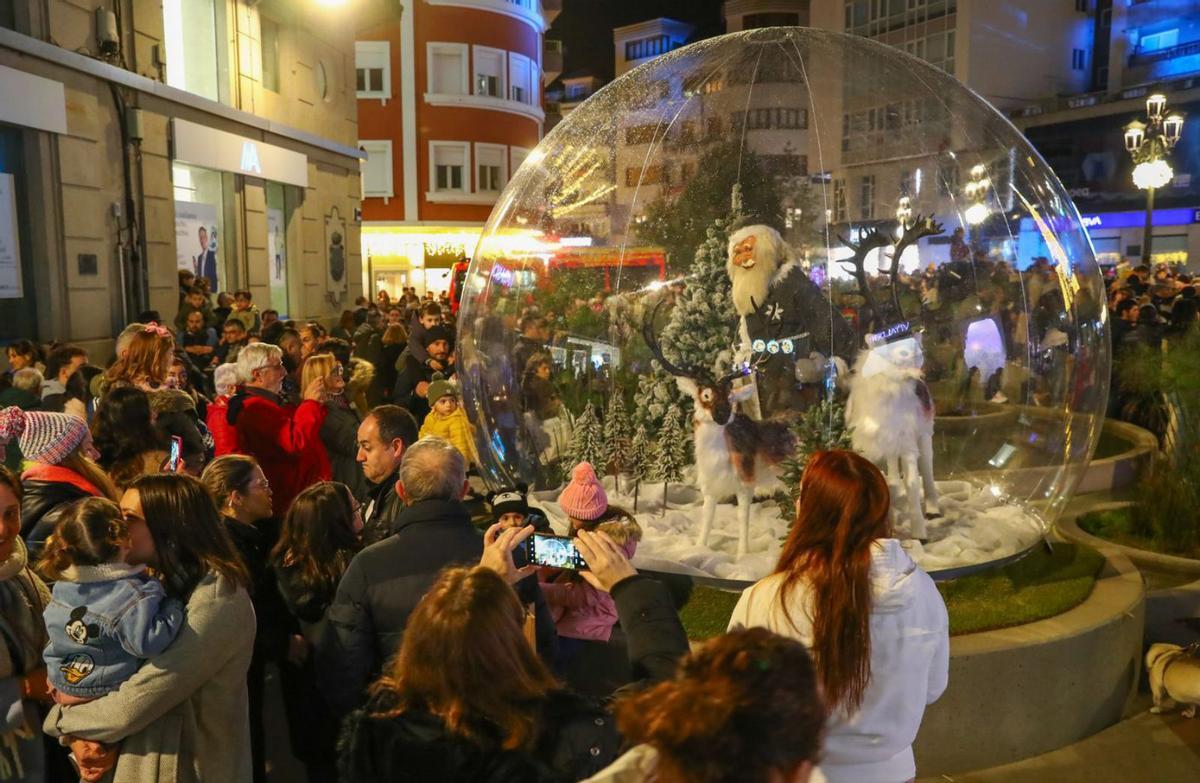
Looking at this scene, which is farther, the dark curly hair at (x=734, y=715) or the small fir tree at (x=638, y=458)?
the small fir tree at (x=638, y=458)

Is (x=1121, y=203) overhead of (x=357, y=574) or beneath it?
overhead

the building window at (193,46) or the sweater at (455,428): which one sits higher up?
the building window at (193,46)

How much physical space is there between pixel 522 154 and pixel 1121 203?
21700 mm

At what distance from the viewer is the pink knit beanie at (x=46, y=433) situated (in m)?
3.42

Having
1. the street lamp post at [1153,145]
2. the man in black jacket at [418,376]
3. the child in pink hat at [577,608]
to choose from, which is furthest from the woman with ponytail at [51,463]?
the street lamp post at [1153,145]

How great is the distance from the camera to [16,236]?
9516mm

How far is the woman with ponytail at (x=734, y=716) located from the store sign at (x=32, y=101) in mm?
9629

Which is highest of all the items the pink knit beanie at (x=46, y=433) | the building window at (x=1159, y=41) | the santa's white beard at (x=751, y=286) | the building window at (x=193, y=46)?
the building window at (x=1159, y=41)

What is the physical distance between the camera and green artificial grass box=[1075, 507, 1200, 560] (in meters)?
6.63

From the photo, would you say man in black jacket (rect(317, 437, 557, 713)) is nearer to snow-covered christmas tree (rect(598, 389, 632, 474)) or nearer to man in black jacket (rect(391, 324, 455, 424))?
snow-covered christmas tree (rect(598, 389, 632, 474))

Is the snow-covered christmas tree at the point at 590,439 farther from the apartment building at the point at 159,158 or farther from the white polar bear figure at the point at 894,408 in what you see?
the apartment building at the point at 159,158

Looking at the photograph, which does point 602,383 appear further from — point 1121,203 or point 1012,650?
point 1121,203

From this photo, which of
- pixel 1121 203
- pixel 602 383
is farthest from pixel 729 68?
pixel 1121 203

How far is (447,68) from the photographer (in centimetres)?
3000
